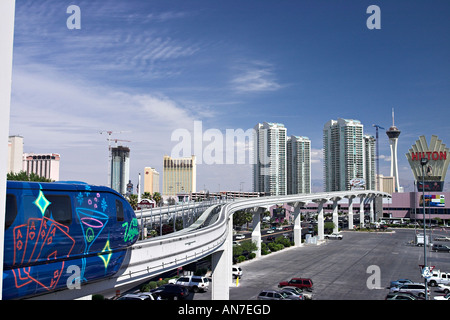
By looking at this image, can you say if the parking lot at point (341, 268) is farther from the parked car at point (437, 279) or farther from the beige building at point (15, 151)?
the beige building at point (15, 151)

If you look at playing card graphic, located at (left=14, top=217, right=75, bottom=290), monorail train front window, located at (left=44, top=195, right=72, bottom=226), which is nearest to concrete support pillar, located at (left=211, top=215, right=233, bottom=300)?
playing card graphic, located at (left=14, top=217, right=75, bottom=290)

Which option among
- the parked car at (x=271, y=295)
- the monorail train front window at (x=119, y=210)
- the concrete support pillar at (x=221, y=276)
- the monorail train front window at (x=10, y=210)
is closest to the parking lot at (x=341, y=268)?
the parked car at (x=271, y=295)

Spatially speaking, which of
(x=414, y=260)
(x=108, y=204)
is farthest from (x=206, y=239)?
(x=414, y=260)

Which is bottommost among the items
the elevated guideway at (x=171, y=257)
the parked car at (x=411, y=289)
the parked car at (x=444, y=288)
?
the parked car at (x=444, y=288)

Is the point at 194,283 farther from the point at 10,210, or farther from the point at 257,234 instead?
the point at 10,210

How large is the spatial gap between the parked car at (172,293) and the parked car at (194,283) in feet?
6.33

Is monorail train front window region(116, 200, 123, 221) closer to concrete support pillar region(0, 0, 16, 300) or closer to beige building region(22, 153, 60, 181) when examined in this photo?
concrete support pillar region(0, 0, 16, 300)

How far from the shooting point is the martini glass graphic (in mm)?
10484

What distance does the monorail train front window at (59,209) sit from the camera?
9.53 meters

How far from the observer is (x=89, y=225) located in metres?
10.8
